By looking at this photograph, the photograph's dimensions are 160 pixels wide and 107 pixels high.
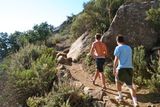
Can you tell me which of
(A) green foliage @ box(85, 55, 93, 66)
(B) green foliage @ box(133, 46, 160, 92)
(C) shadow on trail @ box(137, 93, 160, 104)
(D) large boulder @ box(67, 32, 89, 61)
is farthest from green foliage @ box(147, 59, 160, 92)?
(D) large boulder @ box(67, 32, 89, 61)

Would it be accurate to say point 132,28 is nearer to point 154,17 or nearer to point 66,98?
point 154,17

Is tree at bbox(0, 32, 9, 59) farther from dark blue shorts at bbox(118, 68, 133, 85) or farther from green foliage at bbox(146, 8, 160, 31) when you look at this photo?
dark blue shorts at bbox(118, 68, 133, 85)

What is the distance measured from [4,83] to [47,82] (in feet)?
5.51

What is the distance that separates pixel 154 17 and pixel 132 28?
100 cm

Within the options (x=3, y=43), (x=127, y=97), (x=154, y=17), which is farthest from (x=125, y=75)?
(x=3, y=43)

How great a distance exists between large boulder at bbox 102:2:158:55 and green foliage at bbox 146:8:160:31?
185 mm

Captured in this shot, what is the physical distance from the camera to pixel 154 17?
46.8 ft

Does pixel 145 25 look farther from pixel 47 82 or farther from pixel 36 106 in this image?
pixel 36 106

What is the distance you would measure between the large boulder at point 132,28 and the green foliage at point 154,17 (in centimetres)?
19

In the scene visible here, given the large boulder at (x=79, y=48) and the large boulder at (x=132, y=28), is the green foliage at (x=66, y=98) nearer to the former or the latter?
the large boulder at (x=132, y=28)

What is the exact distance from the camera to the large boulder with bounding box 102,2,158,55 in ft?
47.3

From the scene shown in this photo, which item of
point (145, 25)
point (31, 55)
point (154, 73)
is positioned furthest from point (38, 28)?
point (154, 73)

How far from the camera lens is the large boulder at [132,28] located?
1441 cm

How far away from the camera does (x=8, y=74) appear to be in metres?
13.2
